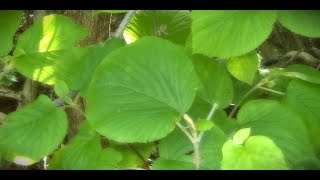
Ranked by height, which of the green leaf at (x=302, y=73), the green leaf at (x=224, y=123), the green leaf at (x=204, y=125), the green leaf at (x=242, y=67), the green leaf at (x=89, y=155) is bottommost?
the green leaf at (x=89, y=155)

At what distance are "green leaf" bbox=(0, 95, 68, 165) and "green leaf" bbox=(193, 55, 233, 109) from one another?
206mm

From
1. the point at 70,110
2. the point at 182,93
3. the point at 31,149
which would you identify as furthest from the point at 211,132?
the point at 70,110

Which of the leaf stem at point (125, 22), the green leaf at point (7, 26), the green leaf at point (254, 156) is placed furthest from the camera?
the leaf stem at point (125, 22)

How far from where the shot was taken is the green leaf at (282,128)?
1.68 ft

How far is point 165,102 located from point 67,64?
18cm

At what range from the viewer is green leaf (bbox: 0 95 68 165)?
0.52 meters

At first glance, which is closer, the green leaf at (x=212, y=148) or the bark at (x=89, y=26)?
the green leaf at (x=212, y=148)

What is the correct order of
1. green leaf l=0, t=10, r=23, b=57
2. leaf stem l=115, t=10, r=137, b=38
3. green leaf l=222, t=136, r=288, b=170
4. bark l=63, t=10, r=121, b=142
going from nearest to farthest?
green leaf l=222, t=136, r=288, b=170
green leaf l=0, t=10, r=23, b=57
leaf stem l=115, t=10, r=137, b=38
bark l=63, t=10, r=121, b=142

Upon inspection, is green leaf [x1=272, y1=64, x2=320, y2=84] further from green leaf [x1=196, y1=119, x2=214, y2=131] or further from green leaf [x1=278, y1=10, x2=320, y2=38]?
green leaf [x1=196, y1=119, x2=214, y2=131]

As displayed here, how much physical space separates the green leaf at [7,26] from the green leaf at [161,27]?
0.19m

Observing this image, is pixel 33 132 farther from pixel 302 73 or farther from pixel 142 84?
pixel 302 73

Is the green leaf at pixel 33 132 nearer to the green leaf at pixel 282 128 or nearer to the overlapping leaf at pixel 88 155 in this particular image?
the overlapping leaf at pixel 88 155

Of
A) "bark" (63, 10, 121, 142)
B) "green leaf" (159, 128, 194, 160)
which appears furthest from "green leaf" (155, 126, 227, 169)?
"bark" (63, 10, 121, 142)

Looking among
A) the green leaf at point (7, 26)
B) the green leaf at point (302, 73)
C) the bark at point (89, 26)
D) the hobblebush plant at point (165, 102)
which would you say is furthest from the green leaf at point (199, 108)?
the bark at point (89, 26)
